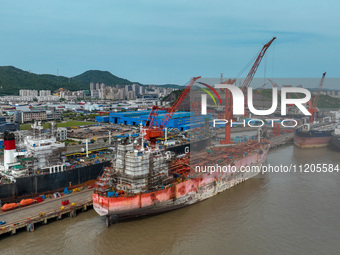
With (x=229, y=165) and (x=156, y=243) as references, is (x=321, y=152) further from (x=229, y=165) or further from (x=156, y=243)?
(x=156, y=243)

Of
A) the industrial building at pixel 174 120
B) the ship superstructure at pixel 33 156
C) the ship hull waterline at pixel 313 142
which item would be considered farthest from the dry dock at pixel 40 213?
the industrial building at pixel 174 120

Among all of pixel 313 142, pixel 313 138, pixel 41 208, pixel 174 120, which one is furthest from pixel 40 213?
pixel 174 120

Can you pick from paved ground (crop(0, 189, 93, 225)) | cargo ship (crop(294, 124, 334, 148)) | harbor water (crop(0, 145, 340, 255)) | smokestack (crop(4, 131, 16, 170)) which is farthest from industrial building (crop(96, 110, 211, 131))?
smokestack (crop(4, 131, 16, 170))

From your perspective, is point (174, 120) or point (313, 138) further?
point (174, 120)

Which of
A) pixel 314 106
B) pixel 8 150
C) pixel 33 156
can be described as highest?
pixel 314 106

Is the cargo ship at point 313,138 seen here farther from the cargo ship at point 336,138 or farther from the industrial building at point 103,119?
the industrial building at point 103,119

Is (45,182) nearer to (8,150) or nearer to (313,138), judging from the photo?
(8,150)

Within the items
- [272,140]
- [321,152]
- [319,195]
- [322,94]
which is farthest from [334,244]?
[322,94]
